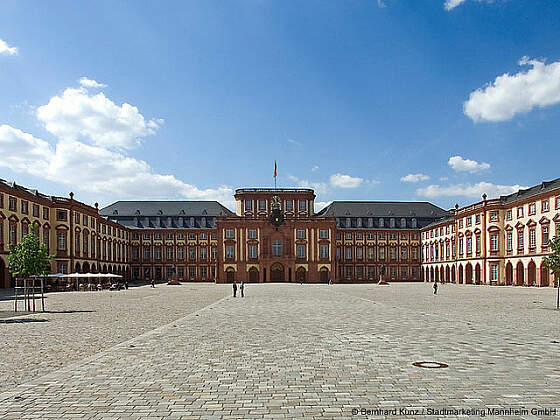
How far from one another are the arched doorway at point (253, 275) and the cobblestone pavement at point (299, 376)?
262ft

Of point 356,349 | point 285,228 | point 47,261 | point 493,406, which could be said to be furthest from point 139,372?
point 285,228

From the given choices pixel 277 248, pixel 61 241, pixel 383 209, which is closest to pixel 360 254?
pixel 383 209

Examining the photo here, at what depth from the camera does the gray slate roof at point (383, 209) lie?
10807 centimetres

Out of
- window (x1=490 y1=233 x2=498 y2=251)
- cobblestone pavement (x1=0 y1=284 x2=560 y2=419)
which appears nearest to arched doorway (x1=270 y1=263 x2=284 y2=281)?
window (x1=490 y1=233 x2=498 y2=251)

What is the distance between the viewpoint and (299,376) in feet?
33.0

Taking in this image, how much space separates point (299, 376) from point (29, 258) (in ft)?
75.6

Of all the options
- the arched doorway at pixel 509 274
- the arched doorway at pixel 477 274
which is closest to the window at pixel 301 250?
the arched doorway at pixel 477 274

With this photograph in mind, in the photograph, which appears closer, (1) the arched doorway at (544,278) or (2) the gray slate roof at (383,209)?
(1) the arched doorway at (544,278)

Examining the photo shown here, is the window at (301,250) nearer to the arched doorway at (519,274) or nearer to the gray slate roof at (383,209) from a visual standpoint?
the gray slate roof at (383,209)

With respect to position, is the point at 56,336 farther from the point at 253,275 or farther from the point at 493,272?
the point at 253,275

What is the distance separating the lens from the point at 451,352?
1262 centimetres

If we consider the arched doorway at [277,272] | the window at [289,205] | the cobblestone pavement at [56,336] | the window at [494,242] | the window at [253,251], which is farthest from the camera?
the window at [289,205]

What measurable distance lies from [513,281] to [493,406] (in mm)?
66157

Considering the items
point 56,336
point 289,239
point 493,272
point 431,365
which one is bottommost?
point 493,272
